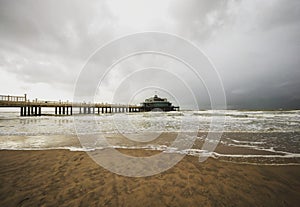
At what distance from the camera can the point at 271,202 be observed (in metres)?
2.56

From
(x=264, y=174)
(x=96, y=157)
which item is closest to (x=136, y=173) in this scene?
(x=96, y=157)

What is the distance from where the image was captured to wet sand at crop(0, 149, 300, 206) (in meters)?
2.61

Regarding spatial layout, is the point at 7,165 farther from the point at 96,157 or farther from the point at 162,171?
the point at 162,171

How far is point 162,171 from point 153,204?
4.36 ft

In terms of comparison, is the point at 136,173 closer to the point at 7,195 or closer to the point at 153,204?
the point at 153,204

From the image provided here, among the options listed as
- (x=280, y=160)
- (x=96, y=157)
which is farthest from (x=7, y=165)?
(x=280, y=160)

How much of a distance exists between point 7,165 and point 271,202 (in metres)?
6.74

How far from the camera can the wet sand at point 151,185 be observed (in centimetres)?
261

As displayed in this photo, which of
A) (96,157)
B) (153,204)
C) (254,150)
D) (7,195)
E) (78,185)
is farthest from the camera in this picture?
(254,150)

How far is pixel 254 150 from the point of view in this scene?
566 centimetres

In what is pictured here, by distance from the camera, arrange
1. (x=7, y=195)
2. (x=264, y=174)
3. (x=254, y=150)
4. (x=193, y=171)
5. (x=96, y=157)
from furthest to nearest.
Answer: (x=254, y=150) → (x=96, y=157) → (x=193, y=171) → (x=264, y=174) → (x=7, y=195)

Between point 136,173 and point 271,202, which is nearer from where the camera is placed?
A: point 271,202

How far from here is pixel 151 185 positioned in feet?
10.3

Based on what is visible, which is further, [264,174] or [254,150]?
[254,150]
